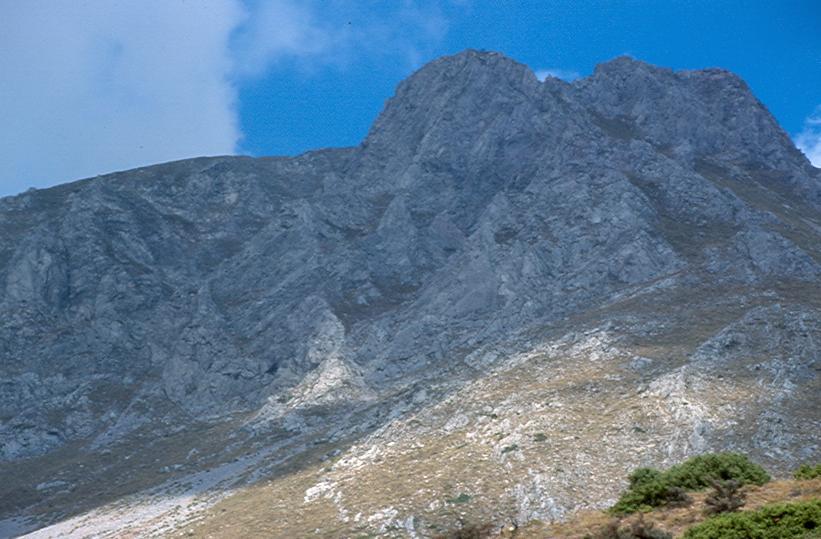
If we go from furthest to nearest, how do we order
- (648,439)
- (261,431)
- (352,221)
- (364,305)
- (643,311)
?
(352,221) < (364,305) < (261,431) < (643,311) < (648,439)

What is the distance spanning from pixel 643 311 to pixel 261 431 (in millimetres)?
39626

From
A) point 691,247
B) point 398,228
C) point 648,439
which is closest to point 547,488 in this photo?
point 648,439

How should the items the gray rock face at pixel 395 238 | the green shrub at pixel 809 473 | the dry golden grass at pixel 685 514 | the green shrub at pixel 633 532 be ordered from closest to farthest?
1. the green shrub at pixel 633 532
2. the dry golden grass at pixel 685 514
3. the green shrub at pixel 809 473
4. the gray rock face at pixel 395 238

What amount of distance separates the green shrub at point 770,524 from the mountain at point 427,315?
22.8 metres

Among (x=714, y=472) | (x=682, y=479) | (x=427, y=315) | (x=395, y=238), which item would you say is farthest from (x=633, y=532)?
(x=395, y=238)

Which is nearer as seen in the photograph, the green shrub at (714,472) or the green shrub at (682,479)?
the green shrub at (682,479)

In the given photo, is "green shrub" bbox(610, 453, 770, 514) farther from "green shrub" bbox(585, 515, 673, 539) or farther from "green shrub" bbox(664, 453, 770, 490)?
→ "green shrub" bbox(585, 515, 673, 539)

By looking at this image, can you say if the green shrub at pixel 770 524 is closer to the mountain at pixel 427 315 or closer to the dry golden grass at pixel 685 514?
the dry golden grass at pixel 685 514

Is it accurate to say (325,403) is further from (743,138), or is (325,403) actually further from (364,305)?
(743,138)

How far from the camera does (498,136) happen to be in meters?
123

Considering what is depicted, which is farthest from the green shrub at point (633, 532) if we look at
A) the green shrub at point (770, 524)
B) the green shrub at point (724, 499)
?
the green shrub at point (724, 499)

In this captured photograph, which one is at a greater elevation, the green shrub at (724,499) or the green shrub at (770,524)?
the green shrub at (770,524)

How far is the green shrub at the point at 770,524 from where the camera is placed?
17.1m

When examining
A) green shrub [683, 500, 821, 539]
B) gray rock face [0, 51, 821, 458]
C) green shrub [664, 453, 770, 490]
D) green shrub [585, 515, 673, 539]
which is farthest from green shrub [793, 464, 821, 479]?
gray rock face [0, 51, 821, 458]
